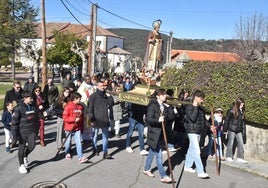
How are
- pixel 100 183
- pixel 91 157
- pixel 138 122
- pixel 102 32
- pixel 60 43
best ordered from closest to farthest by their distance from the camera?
pixel 100 183 → pixel 91 157 → pixel 138 122 → pixel 60 43 → pixel 102 32

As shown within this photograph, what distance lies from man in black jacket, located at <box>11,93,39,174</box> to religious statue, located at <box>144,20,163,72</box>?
5102 mm

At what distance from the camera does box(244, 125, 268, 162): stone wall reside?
959 centimetres

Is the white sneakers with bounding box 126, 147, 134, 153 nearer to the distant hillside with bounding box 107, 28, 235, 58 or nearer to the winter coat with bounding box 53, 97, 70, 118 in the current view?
the winter coat with bounding box 53, 97, 70, 118

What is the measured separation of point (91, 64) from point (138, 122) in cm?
1467

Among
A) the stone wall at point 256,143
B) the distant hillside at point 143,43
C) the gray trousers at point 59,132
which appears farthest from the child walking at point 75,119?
the distant hillside at point 143,43

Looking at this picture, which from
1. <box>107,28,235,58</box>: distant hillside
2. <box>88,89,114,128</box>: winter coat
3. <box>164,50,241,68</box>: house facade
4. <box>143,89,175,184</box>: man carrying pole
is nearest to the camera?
<box>143,89,175,184</box>: man carrying pole

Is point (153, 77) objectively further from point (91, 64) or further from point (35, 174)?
point (91, 64)

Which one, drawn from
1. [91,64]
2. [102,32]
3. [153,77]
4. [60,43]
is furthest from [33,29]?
[102,32]

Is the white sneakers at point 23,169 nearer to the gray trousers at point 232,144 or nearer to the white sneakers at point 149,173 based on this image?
the white sneakers at point 149,173

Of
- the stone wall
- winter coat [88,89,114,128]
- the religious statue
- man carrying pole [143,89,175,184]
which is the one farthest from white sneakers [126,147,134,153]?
the religious statue

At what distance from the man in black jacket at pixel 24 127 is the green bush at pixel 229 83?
4173mm

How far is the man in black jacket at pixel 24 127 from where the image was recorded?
7543 millimetres

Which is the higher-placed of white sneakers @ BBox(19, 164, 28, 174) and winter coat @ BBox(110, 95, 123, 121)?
winter coat @ BBox(110, 95, 123, 121)

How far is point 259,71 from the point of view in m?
10.2
